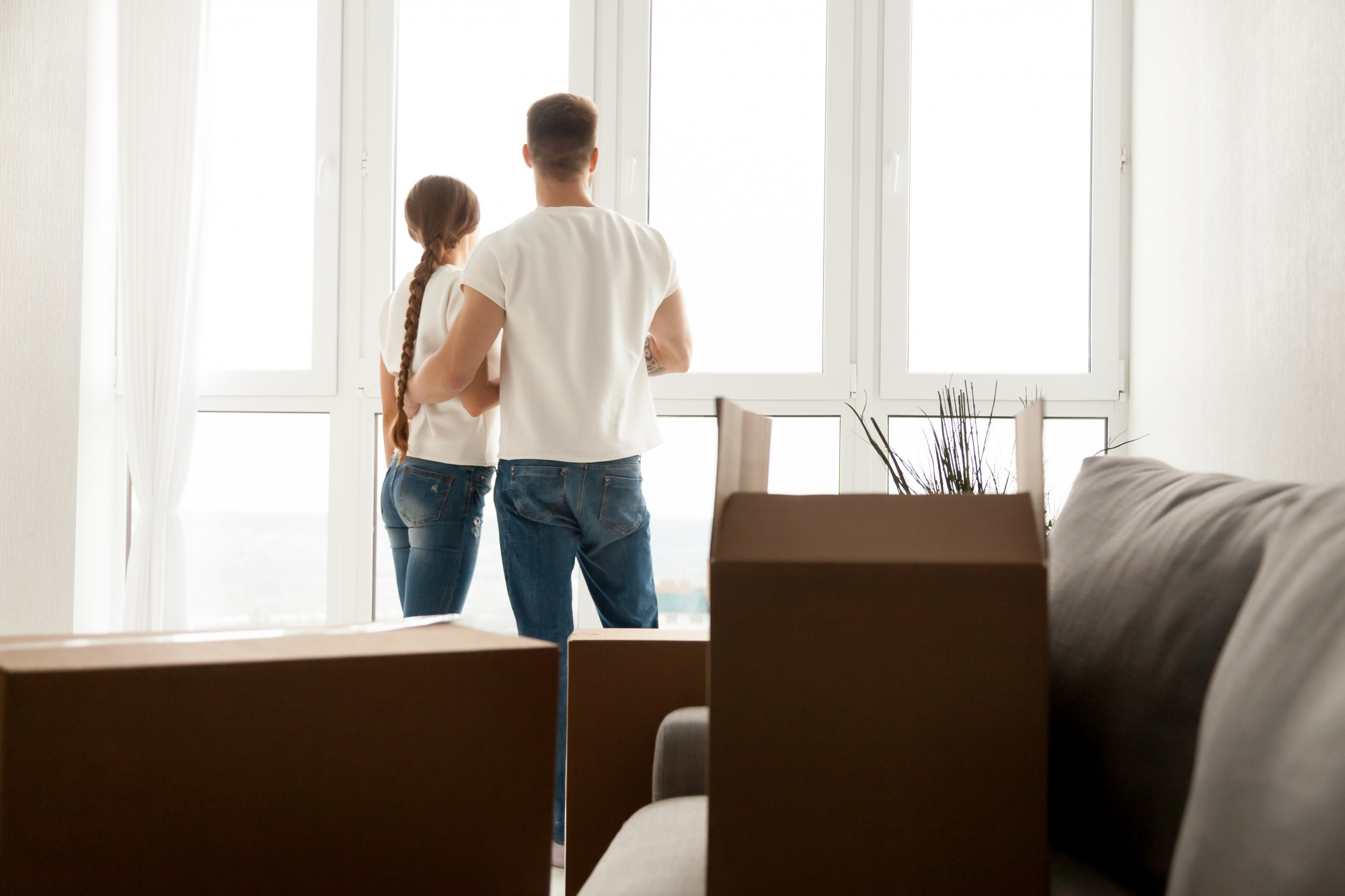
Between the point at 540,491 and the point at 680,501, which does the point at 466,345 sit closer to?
the point at 540,491

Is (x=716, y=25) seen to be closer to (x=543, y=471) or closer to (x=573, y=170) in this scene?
(x=573, y=170)

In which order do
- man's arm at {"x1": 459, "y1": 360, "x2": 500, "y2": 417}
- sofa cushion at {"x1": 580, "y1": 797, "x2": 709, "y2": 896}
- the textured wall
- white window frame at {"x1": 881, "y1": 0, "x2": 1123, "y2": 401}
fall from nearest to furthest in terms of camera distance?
1. sofa cushion at {"x1": 580, "y1": 797, "x2": 709, "y2": 896}
2. man's arm at {"x1": 459, "y1": 360, "x2": 500, "y2": 417}
3. the textured wall
4. white window frame at {"x1": 881, "y1": 0, "x2": 1123, "y2": 401}

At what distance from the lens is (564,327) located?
6.04ft

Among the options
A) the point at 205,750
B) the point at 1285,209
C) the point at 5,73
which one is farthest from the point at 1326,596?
the point at 5,73

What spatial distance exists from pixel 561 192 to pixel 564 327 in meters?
0.28

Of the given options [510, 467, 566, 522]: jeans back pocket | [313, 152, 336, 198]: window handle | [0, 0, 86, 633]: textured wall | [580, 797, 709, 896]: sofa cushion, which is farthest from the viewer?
[313, 152, 336, 198]: window handle

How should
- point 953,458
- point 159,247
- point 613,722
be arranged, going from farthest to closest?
point 159,247, point 953,458, point 613,722

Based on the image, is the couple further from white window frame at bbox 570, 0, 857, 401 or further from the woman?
white window frame at bbox 570, 0, 857, 401

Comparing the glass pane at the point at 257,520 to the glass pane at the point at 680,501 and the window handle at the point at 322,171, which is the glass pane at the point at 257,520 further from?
the glass pane at the point at 680,501

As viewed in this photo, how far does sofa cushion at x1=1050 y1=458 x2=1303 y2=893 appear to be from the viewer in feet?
2.42

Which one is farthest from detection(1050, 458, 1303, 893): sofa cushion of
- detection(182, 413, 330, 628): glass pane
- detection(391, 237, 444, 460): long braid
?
detection(182, 413, 330, 628): glass pane

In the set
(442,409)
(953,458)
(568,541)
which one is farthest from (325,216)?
(953,458)

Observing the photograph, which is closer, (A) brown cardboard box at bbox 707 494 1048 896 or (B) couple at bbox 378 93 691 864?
(A) brown cardboard box at bbox 707 494 1048 896

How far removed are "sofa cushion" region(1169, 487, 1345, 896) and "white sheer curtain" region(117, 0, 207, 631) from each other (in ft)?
9.13
